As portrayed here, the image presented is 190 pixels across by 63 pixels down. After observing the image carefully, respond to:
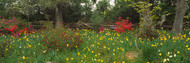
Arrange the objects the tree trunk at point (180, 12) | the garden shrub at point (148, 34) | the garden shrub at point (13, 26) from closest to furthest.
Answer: the garden shrub at point (148, 34), the tree trunk at point (180, 12), the garden shrub at point (13, 26)

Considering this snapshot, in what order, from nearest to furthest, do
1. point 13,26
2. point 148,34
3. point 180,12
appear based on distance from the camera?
1. point 148,34
2. point 180,12
3. point 13,26

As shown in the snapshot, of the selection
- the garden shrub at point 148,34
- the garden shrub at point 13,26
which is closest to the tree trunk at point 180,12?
the garden shrub at point 148,34

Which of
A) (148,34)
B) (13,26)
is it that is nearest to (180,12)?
(148,34)

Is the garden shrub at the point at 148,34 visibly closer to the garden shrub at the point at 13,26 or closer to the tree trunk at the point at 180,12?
the tree trunk at the point at 180,12

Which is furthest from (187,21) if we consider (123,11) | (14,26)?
(14,26)

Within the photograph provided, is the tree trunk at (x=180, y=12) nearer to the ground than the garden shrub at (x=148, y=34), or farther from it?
farther from it

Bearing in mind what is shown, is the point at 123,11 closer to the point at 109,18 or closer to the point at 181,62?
the point at 109,18

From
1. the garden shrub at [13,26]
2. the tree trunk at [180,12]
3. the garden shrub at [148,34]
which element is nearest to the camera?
the garden shrub at [148,34]

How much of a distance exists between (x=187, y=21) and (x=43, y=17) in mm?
11942

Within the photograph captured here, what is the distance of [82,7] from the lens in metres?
13.6

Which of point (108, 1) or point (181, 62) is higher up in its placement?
point (108, 1)

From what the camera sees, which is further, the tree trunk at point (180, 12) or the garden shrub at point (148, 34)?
the tree trunk at point (180, 12)

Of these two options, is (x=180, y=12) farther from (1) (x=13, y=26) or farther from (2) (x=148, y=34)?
(1) (x=13, y=26)

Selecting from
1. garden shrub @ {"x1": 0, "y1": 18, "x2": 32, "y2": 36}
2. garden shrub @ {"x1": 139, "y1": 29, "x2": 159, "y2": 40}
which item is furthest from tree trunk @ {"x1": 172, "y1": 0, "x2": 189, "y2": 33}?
garden shrub @ {"x1": 0, "y1": 18, "x2": 32, "y2": 36}
